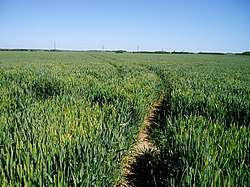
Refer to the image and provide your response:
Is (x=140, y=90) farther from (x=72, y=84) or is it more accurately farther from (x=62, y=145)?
(x=62, y=145)

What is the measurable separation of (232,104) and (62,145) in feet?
15.7

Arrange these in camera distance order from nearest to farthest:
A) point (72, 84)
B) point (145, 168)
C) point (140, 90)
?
point (145, 168) → point (140, 90) → point (72, 84)

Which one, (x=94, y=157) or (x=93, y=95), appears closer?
(x=94, y=157)

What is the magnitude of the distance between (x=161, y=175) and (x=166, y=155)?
1.02 ft

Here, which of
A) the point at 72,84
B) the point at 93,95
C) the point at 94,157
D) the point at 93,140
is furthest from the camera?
the point at 72,84

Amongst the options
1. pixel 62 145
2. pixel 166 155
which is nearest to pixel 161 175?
pixel 166 155

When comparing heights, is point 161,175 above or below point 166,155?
below

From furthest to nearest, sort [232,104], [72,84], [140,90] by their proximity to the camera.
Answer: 1. [72,84]
2. [140,90]
3. [232,104]

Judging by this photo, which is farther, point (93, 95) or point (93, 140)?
point (93, 95)

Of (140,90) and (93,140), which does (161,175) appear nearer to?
(93,140)

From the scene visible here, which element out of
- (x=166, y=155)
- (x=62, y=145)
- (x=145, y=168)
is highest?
(x=62, y=145)

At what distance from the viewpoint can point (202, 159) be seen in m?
2.29

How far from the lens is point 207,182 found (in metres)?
1.94

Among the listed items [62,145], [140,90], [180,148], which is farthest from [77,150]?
[140,90]
